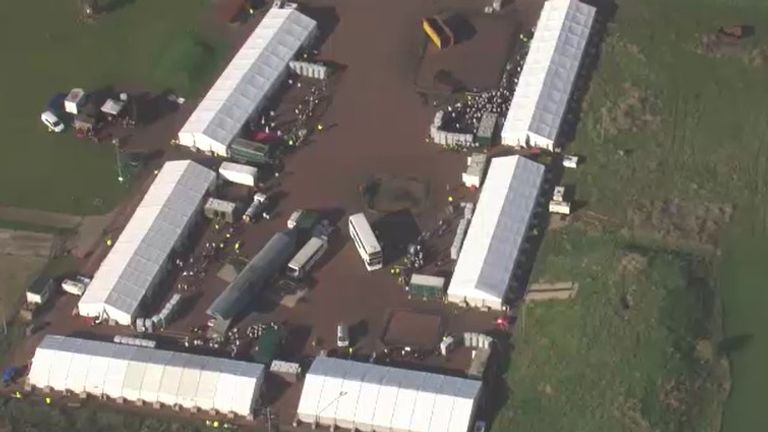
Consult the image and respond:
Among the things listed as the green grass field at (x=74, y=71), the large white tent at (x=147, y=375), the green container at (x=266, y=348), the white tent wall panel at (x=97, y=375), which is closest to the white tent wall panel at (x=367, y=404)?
the large white tent at (x=147, y=375)

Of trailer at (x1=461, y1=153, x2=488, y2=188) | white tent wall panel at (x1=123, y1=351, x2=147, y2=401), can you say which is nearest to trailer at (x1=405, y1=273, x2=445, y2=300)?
trailer at (x1=461, y1=153, x2=488, y2=188)

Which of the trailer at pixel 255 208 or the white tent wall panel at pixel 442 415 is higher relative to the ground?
the trailer at pixel 255 208

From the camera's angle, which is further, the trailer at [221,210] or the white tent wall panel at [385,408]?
the trailer at [221,210]

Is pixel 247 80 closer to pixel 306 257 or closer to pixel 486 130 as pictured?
pixel 306 257

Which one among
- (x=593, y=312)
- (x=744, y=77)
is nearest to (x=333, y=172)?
(x=593, y=312)

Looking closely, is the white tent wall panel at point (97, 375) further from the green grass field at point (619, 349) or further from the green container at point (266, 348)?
the green grass field at point (619, 349)

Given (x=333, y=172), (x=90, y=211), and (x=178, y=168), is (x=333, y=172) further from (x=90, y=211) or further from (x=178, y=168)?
(x=90, y=211)
